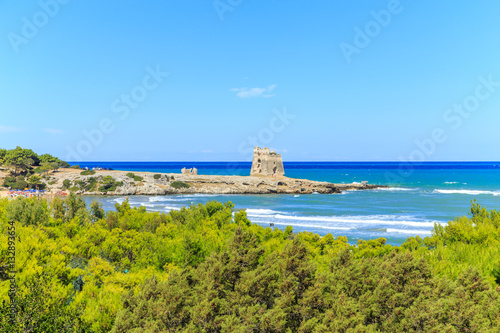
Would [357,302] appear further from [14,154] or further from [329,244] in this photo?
[14,154]

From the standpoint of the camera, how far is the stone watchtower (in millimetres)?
111875

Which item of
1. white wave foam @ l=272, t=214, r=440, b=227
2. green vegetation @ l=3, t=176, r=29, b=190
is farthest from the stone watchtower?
green vegetation @ l=3, t=176, r=29, b=190

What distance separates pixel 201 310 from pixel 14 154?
102m

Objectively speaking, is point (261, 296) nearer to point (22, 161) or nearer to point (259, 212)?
point (259, 212)

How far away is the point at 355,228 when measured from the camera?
141 feet

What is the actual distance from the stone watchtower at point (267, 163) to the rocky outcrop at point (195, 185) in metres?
11.6

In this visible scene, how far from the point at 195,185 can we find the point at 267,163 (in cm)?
2796

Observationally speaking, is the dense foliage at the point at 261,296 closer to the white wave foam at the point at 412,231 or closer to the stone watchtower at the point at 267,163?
the white wave foam at the point at 412,231

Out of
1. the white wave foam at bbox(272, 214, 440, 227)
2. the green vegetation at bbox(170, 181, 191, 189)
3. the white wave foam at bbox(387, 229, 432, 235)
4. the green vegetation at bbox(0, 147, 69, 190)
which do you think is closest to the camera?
the white wave foam at bbox(387, 229, 432, 235)

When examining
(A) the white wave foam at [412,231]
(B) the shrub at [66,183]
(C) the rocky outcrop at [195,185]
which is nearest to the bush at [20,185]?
(C) the rocky outcrop at [195,185]

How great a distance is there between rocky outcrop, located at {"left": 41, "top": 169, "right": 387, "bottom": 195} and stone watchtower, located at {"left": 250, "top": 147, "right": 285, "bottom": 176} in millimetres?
11570

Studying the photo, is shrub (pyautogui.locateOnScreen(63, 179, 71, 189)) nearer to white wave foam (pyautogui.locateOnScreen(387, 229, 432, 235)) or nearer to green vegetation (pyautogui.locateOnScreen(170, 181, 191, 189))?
green vegetation (pyautogui.locateOnScreen(170, 181, 191, 189))

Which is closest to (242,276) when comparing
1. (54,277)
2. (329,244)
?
(54,277)

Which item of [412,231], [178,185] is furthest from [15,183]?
[412,231]
